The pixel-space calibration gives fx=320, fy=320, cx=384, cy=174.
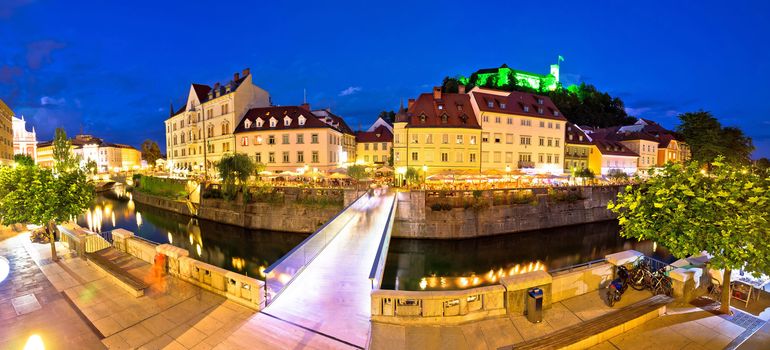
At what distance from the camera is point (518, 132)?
45.2 m

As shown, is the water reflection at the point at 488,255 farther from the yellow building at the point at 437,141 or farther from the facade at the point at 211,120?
the facade at the point at 211,120

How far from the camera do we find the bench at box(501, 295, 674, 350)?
22.5ft

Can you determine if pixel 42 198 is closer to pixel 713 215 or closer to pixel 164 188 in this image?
pixel 713 215

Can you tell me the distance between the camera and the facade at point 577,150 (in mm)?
50594

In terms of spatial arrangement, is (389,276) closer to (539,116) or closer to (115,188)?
(539,116)

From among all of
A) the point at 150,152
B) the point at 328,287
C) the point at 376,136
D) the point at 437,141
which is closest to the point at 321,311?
the point at 328,287

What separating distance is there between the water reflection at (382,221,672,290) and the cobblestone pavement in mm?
14029

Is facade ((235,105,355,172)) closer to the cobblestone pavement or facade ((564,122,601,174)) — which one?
the cobblestone pavement

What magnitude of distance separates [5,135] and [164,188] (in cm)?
2910

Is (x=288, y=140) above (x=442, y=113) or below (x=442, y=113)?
below

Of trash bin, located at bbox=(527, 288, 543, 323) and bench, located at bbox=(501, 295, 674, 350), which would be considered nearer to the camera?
bench, located at bbox=(501, 295, 674, 350)

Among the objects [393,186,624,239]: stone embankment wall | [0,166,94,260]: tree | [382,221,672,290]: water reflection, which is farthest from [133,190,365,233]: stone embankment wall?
[0,166,94,260]: tree

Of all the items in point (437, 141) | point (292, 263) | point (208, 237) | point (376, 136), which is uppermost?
point (376, 136)

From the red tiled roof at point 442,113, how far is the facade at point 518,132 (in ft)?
4.04
